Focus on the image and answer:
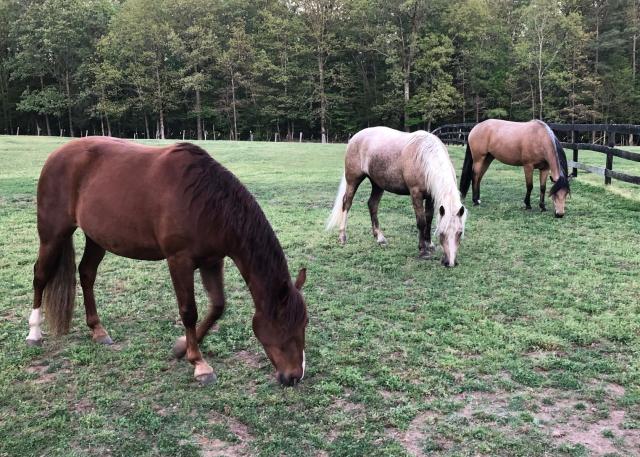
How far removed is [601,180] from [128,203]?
11.2 m

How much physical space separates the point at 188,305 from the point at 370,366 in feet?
4.29

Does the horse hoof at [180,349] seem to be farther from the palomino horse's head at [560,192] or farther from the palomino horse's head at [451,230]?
the palomino horse's head at [560,192]

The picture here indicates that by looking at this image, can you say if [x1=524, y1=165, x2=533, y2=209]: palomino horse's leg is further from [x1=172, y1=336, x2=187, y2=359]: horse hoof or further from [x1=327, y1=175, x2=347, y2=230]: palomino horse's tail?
[x1=172, y1=336, x2=187, y2=359]: horse hoof

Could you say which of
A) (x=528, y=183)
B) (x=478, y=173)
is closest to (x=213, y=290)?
(x=528, y=183)

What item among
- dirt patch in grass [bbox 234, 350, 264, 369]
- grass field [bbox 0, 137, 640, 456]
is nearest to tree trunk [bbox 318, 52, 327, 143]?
grass field [bbox 0, 137, 640, 456]

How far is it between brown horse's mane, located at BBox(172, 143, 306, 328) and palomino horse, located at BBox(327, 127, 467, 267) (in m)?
3.09

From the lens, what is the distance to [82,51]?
44062mm

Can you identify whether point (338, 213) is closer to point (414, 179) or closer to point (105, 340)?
point (414, 179)

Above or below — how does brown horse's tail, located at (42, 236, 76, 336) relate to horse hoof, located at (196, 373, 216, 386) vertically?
above

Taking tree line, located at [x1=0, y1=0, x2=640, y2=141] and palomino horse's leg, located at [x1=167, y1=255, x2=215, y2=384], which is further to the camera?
tree line, located at [x1=0, y1=0, x2=640, y2=141]

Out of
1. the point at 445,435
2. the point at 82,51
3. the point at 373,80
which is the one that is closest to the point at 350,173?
the point at 445,435

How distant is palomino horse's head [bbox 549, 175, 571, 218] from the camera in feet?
25.6

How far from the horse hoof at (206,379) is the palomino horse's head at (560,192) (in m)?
6.61

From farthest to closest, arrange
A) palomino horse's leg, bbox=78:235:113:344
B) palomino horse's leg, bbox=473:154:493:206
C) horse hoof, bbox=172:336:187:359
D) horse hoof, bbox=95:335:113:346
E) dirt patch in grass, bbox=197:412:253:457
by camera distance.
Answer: palomino horse's leg, bbox=473:154:493:206 → palomino horse's leg, bbox=78:235:113:344 → horse hoof, bbox=95:335:113:346 → horse hoof, bbox=172:336:187:359 → dirt patch in grass, bbox=197:412:253:457
